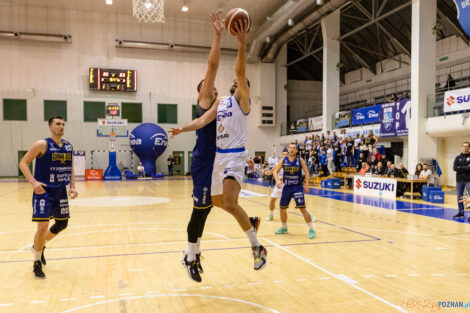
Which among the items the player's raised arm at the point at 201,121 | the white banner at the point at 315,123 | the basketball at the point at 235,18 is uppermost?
the white banner at the point at 315,123

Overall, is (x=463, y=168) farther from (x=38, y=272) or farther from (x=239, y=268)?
(x=38, y=272)

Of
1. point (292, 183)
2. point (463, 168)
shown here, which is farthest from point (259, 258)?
point (463, 168)

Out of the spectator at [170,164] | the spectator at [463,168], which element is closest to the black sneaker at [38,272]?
the spectator at [463,168]

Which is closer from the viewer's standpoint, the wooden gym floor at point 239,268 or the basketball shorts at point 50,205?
the wooden gym floor at point 239,268

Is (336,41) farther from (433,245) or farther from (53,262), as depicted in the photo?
(53,262)

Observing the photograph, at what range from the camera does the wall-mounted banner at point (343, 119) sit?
822 inches

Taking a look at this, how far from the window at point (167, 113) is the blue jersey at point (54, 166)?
23451 mm

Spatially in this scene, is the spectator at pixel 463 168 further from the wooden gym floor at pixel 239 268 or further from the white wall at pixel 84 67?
the white wall at pixel 84 67

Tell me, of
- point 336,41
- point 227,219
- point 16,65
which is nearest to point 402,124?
point 336,41

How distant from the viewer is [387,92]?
25594 mm

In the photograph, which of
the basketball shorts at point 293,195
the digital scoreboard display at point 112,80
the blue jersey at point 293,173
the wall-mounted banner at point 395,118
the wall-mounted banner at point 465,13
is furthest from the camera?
the digital scoreboard display at point 112,80

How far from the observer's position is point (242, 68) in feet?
11.2

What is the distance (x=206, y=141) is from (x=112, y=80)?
24.8 metres

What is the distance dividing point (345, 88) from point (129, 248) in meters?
28.1
